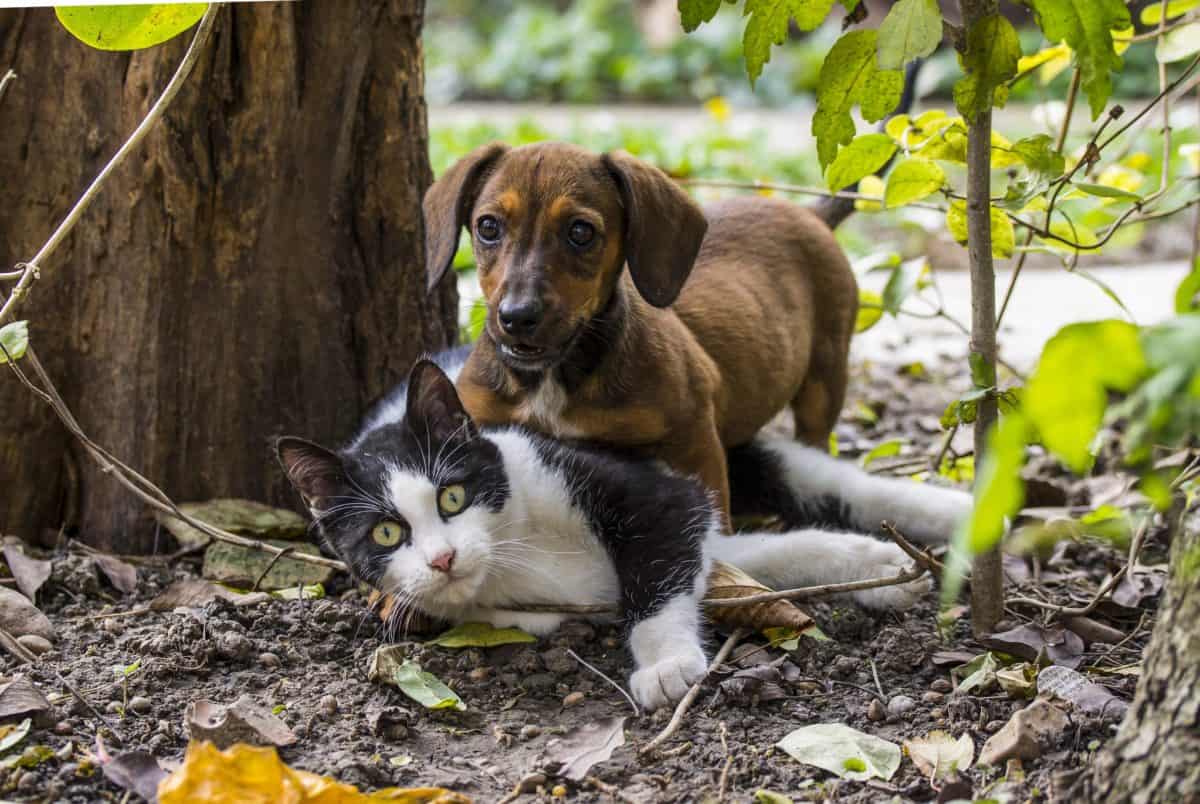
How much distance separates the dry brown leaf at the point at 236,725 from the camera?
2246mm

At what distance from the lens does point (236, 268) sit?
11.0 ft

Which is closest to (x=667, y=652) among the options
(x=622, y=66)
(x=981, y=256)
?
(x=981, y=256)

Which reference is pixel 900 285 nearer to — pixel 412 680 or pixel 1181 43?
pixel 1181 43

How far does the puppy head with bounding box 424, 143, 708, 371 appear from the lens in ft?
10.1

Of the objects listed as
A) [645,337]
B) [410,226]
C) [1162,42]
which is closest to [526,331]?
[645,337]

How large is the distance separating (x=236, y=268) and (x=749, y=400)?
154 cm

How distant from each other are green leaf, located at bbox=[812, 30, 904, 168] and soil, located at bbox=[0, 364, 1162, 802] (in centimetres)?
112

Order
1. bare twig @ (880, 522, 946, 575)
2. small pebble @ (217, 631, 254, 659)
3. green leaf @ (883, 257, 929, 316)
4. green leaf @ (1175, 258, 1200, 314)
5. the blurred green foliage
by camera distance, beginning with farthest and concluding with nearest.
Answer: the blurred green foliage < green leaf @ (883, 257, 929, 316) < small pebble @ (217, 631, 254, 659) < bare twig @ (880, 522, 946, 575) < green leaf @ (1175, 258, 1200, 314)

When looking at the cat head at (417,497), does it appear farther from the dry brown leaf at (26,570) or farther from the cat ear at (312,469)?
the dry brown leaf at (26,570)

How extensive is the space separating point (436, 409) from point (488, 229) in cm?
52

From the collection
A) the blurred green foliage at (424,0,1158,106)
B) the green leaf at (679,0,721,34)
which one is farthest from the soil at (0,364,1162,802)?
the blurred green foliage at (424,0,1158,106)

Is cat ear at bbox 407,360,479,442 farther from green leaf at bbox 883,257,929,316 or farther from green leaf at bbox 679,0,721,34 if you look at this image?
green leaf at bbox 883,257,929,316

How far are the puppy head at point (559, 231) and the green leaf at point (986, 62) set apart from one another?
3.45 feet

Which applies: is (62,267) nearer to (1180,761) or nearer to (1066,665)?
(1066,665)
